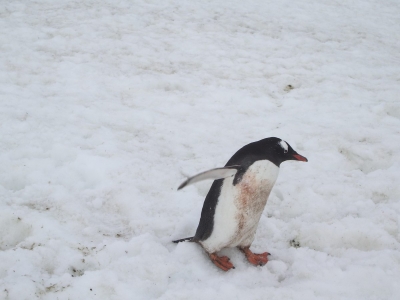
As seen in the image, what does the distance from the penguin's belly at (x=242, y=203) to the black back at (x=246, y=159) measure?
0.02 meters

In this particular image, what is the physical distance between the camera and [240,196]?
82.0 inches

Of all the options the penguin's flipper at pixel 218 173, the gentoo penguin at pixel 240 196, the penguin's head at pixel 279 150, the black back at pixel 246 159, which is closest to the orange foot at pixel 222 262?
the gentoo penguin at pixel 240 196

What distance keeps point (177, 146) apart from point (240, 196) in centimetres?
146

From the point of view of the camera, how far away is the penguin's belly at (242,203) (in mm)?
2066

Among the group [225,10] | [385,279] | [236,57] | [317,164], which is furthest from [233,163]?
[225,10]

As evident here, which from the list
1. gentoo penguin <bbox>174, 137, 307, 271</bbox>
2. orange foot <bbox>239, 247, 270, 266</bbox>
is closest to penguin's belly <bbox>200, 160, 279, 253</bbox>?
gentoo penguin <bbox>174, 137, 307, 271</bbox>

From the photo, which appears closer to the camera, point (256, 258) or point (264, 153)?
point (264, 153)

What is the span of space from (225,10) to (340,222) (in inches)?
214

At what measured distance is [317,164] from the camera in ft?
10.8

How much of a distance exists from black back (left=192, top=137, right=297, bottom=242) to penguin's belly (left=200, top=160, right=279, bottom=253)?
0.02m

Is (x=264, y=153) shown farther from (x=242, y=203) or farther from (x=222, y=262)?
(x=222, y=262)

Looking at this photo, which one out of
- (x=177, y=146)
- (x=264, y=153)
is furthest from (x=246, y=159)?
(x=177, y=146)

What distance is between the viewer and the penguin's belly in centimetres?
207

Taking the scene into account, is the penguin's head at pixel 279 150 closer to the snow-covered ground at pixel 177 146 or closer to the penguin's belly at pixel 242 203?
the penguin's belly at pixel 242 203
